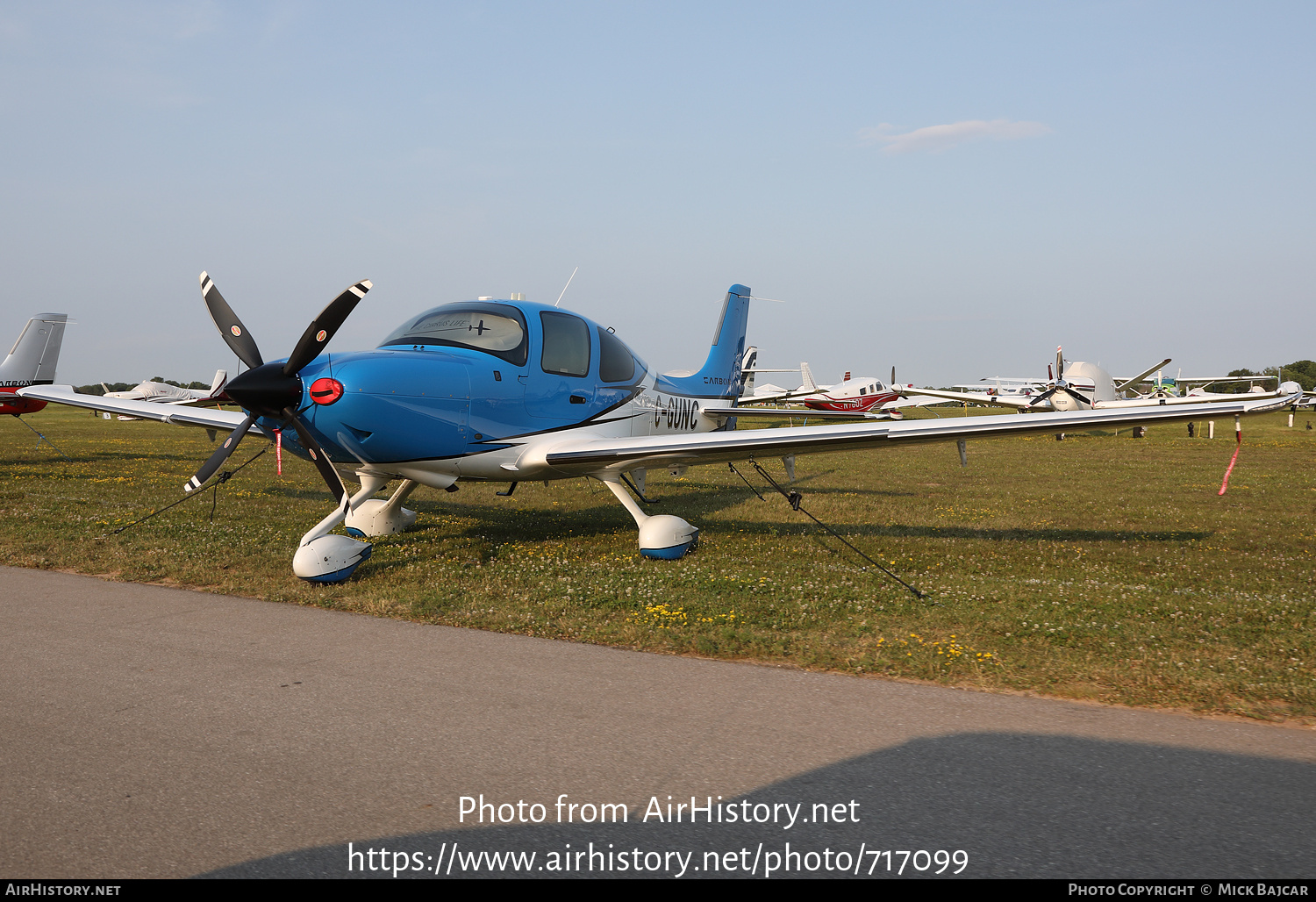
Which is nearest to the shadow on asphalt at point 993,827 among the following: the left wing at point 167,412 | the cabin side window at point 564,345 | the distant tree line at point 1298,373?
the cabin side window at point 564,345

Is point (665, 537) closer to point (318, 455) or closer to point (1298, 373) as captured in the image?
point (318, 455)

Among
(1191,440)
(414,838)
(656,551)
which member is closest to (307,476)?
(656,551)

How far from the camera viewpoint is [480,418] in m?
8.58

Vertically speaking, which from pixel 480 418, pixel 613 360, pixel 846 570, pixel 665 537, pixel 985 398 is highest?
pixel 613 360

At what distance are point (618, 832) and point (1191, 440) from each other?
132ft

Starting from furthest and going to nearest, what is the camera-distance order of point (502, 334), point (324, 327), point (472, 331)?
1. point (502, 334)
2. point (472, 331)
3. point (324, 327)

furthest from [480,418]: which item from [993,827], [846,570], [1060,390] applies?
[1060,390]

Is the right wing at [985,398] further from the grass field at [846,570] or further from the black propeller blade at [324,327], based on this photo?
the black propeller blade at [324,327]

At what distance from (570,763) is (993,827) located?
70.5 inches

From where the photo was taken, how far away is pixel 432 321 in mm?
9031

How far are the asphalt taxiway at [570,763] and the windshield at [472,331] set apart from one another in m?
4.00

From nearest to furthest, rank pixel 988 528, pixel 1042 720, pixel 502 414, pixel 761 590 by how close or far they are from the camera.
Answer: pixel 1042 720 → pixel 761 590 → pixel 502 414 → pixel 988 528

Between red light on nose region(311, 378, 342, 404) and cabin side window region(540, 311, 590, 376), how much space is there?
244cm

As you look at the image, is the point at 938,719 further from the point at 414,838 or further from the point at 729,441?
the point at 729,441
